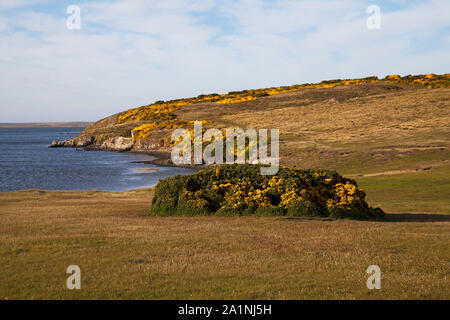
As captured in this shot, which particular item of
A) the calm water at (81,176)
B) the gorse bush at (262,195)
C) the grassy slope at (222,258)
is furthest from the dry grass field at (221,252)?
the calm water at (81,176)

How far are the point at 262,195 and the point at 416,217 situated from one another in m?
7.78

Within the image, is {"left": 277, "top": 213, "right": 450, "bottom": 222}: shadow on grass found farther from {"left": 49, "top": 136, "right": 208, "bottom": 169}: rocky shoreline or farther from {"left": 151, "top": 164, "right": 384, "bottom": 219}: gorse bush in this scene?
{"left": 49, "top": 136, "right": 208, "bottom": 169}: rocky shoreline

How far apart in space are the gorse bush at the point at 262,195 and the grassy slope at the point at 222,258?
2.13 m

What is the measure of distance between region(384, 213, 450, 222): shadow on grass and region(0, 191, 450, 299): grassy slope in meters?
2.03

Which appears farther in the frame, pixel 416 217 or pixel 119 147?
pixel 119 147

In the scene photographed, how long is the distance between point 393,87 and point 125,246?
4816 inches

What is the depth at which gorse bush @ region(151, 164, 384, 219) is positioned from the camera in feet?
72.9

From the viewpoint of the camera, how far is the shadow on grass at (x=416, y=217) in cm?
2162

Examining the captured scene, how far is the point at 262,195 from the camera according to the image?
2275 centimetres

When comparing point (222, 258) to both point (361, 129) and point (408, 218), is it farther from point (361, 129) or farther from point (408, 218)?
point (361, 129)

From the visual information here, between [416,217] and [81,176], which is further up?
[416,217]

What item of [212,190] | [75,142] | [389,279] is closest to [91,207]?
[212,190]

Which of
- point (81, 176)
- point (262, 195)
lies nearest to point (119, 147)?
point (81, 176)
